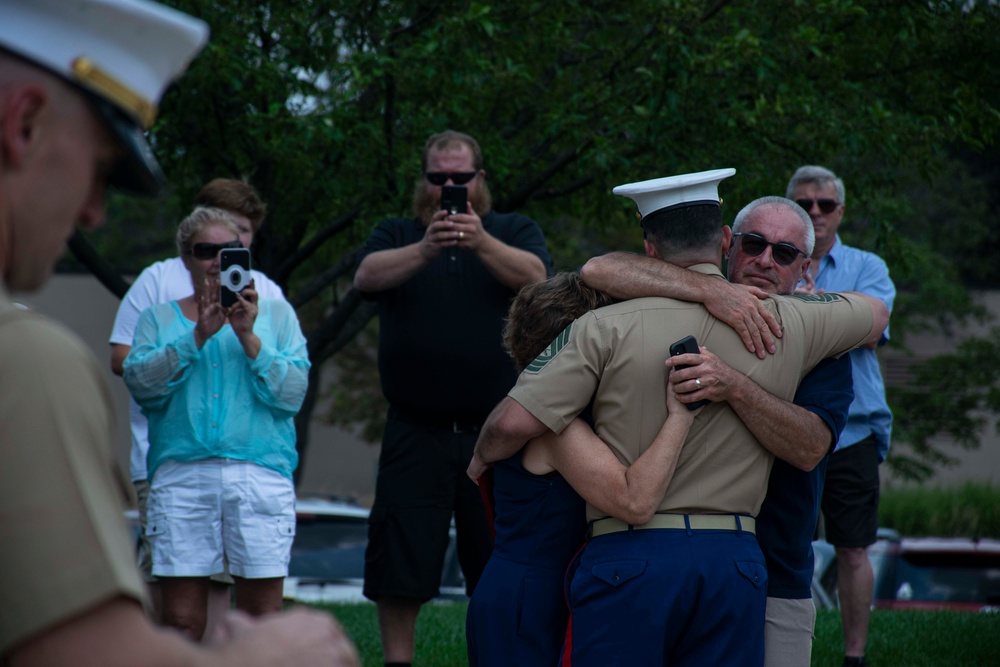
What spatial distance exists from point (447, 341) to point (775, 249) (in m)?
1.81

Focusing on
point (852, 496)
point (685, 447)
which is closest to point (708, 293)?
point (685, 447)

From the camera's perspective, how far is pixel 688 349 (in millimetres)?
3096

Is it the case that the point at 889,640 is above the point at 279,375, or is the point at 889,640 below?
below

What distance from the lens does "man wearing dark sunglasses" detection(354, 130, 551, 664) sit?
201 inches

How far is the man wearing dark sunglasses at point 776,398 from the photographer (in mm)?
3150

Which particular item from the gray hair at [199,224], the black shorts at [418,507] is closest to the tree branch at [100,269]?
the gray hair at [199,224]

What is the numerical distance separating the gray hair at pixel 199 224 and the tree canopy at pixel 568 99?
3463mm

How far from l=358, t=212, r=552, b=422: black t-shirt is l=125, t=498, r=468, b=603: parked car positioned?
5.04 metres

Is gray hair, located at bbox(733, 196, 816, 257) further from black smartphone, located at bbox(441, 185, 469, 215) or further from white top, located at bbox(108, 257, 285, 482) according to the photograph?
white top, located at bbox(108, 257, 285, 482)

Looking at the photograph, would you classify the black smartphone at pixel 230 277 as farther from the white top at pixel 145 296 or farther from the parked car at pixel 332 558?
the parked car at pixel 332 558

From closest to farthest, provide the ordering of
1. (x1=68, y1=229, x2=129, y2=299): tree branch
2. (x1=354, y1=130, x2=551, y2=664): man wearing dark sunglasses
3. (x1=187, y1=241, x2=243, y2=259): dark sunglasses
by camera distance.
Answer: (x1=187, y1=241, x2=243, y2=259): dark sunglasses < (x1=354, y1=130, x2=551, y2=664): man wearing dark sunglasses < (x1=68, y1=229, x2=129, y2=299): tree branch

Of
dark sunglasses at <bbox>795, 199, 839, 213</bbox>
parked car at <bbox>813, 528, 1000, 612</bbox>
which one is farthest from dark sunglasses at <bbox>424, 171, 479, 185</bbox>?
parked car at <bbox>813, 528, 1000, 612</bbox>

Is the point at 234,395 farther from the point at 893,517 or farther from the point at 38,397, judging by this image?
the point at 893,517

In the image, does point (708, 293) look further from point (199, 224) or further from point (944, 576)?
point (944, 576)
